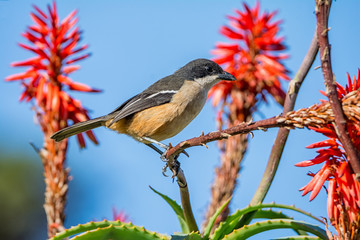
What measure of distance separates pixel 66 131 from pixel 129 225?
141cm

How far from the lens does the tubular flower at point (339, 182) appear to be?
1.97 meters

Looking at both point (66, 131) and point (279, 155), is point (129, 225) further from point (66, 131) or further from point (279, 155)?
point (66, 131)

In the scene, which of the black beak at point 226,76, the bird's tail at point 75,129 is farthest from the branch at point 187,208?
the black beak at point 226,76

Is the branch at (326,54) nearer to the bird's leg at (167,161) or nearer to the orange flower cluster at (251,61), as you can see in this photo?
the bird's leg at (167,161)

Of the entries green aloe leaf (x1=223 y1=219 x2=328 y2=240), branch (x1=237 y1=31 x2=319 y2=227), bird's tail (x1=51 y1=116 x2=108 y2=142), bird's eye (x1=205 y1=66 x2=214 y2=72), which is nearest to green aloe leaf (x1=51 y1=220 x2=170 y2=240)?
green aloe leaf (x1=223 y1=219 x2=328 y2=240)

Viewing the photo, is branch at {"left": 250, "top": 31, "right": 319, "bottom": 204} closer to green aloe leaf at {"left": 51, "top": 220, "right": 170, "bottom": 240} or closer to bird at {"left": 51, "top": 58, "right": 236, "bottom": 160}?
green aloe leaf at {"left": 51, "top": 220, "right": 170, "bottom": 240}

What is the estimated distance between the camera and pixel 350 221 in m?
1.96

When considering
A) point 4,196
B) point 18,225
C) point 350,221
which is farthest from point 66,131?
point 4,196

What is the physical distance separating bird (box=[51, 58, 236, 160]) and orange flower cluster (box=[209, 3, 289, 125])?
5.3 inches

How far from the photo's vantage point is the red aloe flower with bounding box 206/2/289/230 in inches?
159

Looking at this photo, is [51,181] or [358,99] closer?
[358,99]

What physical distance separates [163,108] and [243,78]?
2.98 feet

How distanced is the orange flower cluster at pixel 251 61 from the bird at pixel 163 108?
0.14 metres

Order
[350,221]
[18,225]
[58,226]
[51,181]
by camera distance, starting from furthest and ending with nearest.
→ [18,225] < [51,181] < [58,226] < [350,221]
